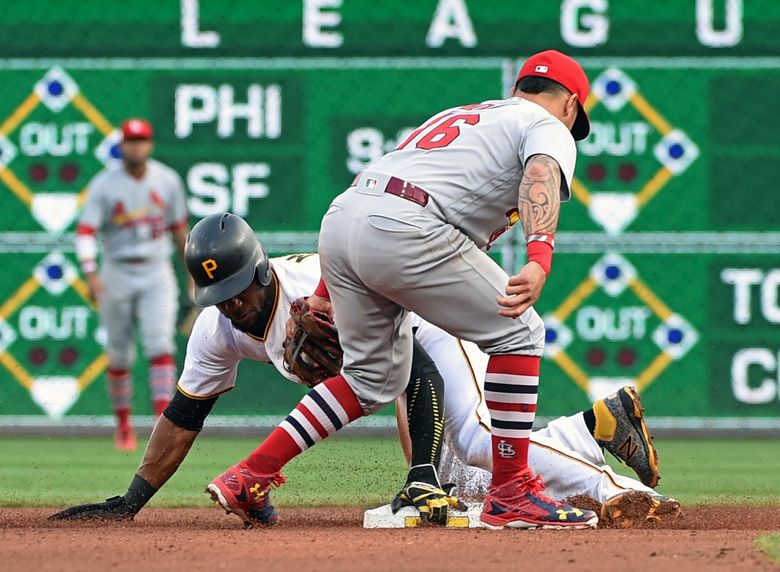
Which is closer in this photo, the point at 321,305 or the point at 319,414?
the point at 319,414

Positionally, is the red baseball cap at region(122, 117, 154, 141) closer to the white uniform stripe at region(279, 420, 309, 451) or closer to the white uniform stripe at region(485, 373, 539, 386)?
the white uniform stripe at region(279, 420, 309, 451)

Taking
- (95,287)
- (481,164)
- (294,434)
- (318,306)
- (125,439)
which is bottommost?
(125,439)

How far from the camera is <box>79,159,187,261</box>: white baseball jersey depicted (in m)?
8.90

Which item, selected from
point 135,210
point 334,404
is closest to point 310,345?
point 334,404

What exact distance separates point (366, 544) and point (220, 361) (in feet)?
3.99

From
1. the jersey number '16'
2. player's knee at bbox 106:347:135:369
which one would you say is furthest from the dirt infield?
player's knee at bbox 106:347:135:369

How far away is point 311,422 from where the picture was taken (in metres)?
4.44

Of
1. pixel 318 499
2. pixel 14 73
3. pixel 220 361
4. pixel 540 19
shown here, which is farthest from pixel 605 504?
pixel 14 73

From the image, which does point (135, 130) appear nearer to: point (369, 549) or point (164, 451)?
point (164, 451)

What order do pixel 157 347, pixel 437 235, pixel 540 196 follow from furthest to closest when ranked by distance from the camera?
pixel 157 347, pixel 437 235, pixel 540 196

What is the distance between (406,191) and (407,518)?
1057 mm

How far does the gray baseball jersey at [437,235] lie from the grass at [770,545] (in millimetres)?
834

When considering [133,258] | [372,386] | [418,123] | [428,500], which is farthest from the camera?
[133,258]

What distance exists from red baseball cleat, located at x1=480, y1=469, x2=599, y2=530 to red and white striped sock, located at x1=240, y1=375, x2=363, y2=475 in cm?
51
